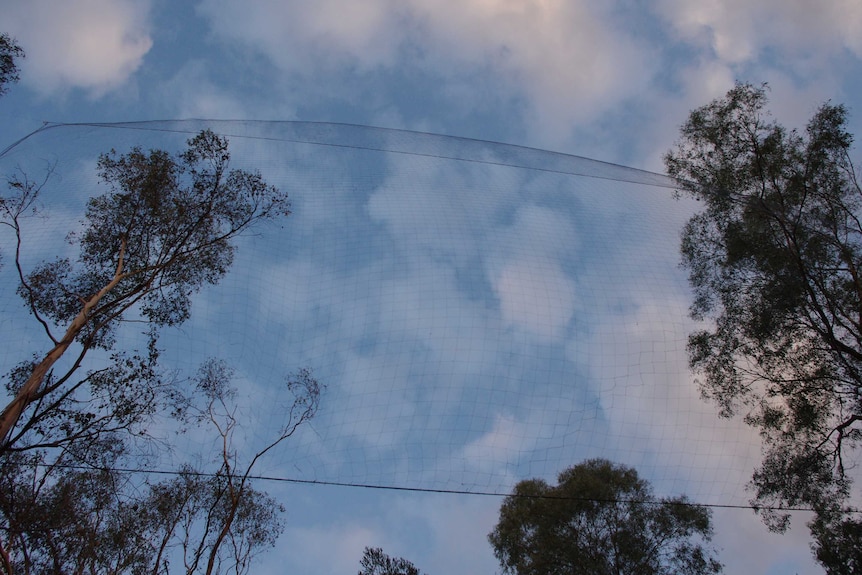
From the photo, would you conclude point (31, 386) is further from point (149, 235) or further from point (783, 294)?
point (783, 294)

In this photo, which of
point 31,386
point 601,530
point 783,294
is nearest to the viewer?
point 31,386

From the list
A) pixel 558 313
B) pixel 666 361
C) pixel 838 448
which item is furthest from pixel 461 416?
pixel 838 448

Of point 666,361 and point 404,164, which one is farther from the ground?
point 404,164

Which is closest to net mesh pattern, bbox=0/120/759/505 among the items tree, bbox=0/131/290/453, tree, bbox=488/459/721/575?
tree, bbox=0/131/290/453

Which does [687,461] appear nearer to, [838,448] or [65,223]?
[838,448]

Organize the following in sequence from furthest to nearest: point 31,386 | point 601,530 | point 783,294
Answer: point 601,530
point 783,294
point 31,386

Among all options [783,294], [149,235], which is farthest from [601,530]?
[149,235]

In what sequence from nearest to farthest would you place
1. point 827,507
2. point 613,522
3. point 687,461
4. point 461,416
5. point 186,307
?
point 461,416
point 687,461
point 186,307
point 827,507
point 613,522

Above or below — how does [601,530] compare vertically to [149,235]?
below

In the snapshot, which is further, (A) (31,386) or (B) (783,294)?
(B) (783,294)

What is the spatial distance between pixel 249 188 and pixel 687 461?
27.9 ft

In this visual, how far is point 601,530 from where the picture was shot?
1431cm

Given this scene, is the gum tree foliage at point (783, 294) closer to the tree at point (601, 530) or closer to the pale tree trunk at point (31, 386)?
the tree at point (601, 530)

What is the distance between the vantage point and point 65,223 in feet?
30.2
